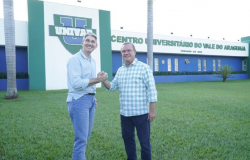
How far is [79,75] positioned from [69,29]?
15195mm

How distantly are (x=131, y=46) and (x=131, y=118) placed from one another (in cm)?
108

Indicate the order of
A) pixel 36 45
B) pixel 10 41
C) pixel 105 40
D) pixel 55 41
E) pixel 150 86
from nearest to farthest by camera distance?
pixel 150 86 < pixel 10 41 < pixel 36 45 < pixel 55 41 < pixel 105 40

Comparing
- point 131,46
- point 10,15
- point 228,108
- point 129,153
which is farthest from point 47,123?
point 10,15

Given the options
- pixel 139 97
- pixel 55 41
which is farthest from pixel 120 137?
pixel 55 41

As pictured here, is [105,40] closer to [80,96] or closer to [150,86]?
[150,86]

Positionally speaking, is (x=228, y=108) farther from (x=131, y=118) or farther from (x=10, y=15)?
(x=10, y=15)

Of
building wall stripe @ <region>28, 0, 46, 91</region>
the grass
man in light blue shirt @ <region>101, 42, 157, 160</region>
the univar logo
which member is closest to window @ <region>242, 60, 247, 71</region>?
the univar logo

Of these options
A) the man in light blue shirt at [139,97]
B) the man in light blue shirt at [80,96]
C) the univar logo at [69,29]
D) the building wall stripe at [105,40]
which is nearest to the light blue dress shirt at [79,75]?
the man in light blue shirt at [80,96]

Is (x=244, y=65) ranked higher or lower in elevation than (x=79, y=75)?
higher

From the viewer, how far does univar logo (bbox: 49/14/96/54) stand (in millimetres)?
16375

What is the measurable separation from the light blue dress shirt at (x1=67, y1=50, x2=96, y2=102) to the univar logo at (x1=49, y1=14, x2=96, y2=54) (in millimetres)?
14659

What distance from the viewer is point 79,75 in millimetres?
2684

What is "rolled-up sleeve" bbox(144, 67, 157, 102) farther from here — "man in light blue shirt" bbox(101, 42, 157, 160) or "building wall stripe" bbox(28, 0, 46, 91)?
"building wall stripe" bbox(28, 0, 46, 91)

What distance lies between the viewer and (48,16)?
16.0m
